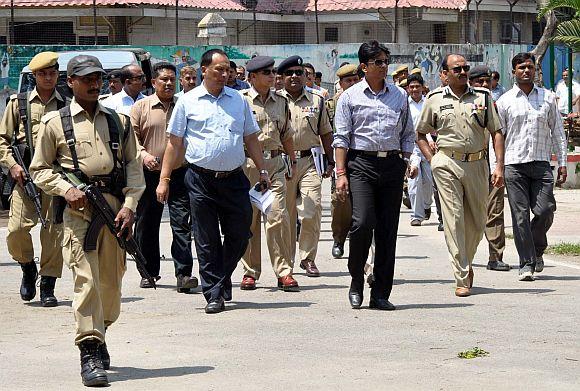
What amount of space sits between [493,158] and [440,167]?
111cm

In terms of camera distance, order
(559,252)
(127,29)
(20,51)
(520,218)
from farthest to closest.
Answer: (127,29) → (20,51) → (559,252) → (520,218)

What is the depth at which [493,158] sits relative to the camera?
1224 centimetres

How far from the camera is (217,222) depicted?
10.6 meters

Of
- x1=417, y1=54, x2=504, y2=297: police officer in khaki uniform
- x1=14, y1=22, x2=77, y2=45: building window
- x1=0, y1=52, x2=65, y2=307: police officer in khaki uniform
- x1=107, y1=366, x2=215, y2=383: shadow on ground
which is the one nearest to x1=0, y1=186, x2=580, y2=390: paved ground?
x1=107, y1=366, x2=215, y2=383: shadow on ground

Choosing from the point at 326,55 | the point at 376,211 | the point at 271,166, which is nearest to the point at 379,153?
the point at 376,211

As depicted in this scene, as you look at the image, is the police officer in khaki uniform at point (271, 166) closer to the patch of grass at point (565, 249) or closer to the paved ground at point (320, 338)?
the paved ground at point (320, 338)

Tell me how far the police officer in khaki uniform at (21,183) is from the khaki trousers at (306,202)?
2.37 metres

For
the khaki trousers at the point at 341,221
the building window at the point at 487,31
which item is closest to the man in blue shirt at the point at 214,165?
the khaki trousers at the point at 341,221

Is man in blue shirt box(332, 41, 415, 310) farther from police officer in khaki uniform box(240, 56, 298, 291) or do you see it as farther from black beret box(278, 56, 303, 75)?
black beret box(278, 56, 303, 75)

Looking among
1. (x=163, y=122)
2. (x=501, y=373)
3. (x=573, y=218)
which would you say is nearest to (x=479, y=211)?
(x=163, y=122)

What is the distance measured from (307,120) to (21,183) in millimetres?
2993

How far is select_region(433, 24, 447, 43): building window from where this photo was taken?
137 ft

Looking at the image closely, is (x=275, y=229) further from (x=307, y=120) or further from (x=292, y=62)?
(x=292, y=62)

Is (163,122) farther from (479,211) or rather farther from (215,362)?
(215,362)
